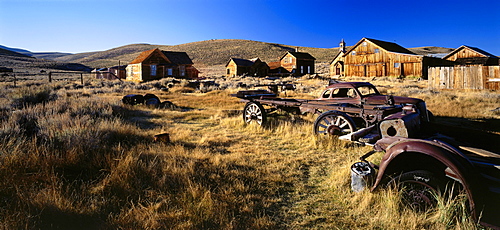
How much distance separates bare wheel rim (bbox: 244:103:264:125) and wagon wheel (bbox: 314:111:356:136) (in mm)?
2301

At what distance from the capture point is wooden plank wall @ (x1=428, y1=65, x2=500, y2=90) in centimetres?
1636

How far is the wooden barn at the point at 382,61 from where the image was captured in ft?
106

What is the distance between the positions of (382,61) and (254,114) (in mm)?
34076

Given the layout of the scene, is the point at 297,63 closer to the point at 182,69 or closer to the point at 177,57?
the point at 182,69

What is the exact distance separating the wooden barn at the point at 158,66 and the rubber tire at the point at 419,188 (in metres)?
38.5

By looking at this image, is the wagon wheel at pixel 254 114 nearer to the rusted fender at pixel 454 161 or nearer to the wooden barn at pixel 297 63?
the rusted fender at pixel 454 161

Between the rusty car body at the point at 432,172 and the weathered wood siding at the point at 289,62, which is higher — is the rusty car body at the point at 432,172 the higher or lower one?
the lower one

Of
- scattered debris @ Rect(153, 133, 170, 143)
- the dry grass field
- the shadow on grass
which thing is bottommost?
the dry grass field

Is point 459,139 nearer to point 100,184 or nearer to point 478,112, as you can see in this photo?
point 100,184

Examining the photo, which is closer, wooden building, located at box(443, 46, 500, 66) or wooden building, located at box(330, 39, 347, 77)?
wooden building, located at box(443, 46, 500, 66)

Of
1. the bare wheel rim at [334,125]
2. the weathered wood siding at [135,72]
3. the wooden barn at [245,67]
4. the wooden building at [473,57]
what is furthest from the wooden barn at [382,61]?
the bare wheel rim at [334,125]

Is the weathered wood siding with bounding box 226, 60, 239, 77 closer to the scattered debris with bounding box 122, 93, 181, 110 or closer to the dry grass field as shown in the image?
the scattered debris with bounding box 122, 93, 181, 110

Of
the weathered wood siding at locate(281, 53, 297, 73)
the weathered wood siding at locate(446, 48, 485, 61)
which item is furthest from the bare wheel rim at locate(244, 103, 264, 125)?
the weathered wood siding at locate(281, 53, 297, 73)

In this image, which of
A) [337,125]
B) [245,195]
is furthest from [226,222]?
[337,125]
